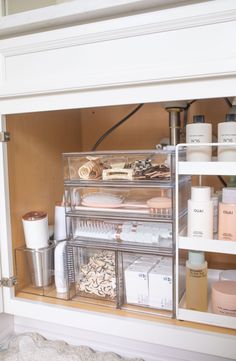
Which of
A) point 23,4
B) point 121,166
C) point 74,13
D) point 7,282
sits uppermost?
point 23,4

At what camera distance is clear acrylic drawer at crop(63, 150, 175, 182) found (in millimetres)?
698

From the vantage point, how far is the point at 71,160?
79cm

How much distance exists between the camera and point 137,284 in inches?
28.5

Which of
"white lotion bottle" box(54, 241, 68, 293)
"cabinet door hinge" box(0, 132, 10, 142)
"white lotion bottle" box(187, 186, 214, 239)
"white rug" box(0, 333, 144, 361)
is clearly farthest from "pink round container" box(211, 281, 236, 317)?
"cabinet door hinge" box(0, 132, 10, 142)

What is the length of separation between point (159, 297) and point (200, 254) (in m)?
0.15

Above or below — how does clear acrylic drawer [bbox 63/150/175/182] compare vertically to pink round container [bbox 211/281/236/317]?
above

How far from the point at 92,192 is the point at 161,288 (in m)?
0.29

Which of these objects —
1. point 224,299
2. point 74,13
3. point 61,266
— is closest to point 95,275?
point 61,266

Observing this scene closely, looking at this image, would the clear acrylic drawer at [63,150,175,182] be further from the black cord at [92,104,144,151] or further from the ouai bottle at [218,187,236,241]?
the black cord at [92,104,144,151]

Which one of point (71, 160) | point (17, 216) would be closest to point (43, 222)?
point (17, 216)

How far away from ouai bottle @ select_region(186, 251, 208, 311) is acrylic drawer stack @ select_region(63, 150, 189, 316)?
0.15 feet

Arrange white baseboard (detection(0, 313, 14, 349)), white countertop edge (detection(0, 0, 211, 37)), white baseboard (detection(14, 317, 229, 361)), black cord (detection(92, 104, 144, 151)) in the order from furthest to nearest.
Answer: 1. black cord (detection(92, 104, 144, 151))
2. white baseboard (detection(0, 313, 14, 349))
3. white baseboard (detection(14, 317, 229, 361))
4. white countertop edge (detection(0, 0, 211, 37))

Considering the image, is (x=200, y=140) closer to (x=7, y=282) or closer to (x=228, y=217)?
(x=228, y=217)

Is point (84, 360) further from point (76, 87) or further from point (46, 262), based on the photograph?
point (76, 87)
